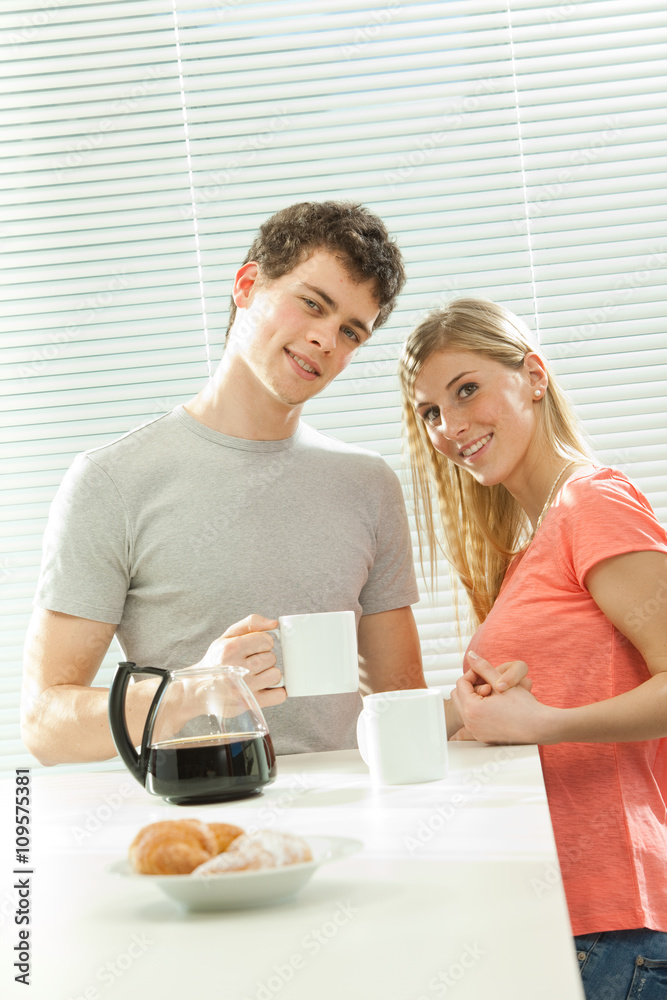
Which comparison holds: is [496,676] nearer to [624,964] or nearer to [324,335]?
[624,964]

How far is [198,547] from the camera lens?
1.49 metres

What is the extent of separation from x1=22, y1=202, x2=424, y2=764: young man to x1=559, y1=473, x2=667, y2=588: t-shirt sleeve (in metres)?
0.48

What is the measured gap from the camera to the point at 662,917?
3.34 ft

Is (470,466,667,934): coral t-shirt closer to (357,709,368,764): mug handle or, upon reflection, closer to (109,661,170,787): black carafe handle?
(357,709,368,764): mug handle

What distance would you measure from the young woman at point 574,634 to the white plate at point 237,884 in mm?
545

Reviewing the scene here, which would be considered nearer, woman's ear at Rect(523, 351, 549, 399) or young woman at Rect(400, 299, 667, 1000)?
young woman at Rect(400, 299, 667, 1000)

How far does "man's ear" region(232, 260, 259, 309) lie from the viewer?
1.61 metres

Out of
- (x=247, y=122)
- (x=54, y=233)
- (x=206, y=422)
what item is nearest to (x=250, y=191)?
(x=247, y=122)

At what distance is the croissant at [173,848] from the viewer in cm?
57

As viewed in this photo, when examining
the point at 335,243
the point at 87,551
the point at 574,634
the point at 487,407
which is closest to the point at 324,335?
the point at 335,243

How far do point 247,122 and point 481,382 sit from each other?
0.87 m

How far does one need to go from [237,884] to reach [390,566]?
1.16 meters

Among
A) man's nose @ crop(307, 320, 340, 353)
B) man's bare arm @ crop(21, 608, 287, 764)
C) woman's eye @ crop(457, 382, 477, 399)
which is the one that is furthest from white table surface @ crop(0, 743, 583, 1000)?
man's nose @ crop(307, 320, 340, 353)

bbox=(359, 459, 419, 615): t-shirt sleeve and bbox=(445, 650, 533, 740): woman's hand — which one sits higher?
bbox=(359, 459, 419, 615): t-shirt sleeve
